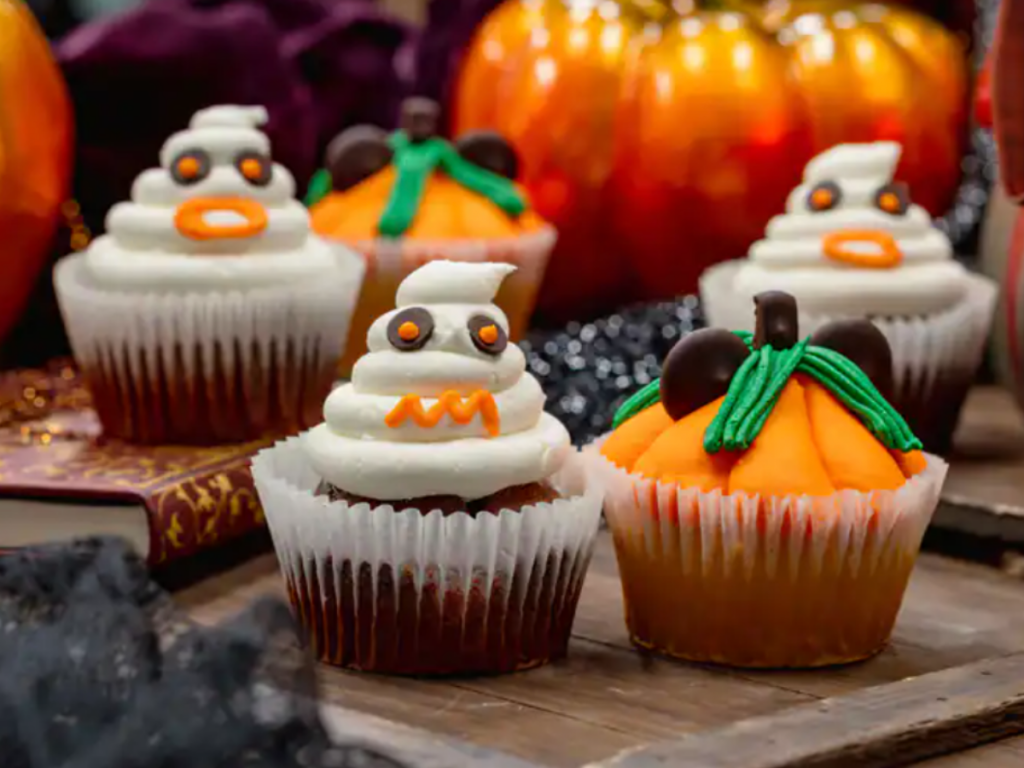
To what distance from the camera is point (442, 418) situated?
A: 1178 mm

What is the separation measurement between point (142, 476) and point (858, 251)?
2.54 feet

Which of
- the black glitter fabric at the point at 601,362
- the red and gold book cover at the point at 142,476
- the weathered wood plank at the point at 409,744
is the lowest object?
the red and gold book cover at the point at 142,476

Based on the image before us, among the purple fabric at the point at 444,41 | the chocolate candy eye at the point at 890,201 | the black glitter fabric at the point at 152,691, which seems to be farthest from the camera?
the purple fabric at the point at 444,41

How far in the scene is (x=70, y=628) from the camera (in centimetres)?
111

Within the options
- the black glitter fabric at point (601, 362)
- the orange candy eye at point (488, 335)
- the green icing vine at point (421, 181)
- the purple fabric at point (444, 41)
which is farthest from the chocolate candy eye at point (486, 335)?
the purple fabric at point (444, 41)

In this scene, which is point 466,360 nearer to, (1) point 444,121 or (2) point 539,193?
(2) point 539,193

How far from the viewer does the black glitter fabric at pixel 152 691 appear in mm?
917

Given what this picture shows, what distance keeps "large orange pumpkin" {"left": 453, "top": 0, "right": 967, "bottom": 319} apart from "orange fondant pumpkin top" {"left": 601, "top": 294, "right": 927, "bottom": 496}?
1025 mm

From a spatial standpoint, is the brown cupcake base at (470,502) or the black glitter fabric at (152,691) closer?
the black glitter fabric at (152,691)

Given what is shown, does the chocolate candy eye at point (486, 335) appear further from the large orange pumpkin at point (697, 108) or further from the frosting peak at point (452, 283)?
the large orange pumpkin at point (697, 108)

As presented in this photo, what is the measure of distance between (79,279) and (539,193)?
2.76 ft

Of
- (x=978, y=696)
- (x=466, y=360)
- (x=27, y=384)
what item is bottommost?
(x=27, y=384)

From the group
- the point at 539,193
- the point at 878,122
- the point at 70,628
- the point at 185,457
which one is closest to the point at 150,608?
the point at 70,628

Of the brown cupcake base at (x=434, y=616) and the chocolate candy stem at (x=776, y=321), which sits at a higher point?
the chocolate candy stem at (x=776, y=321)
